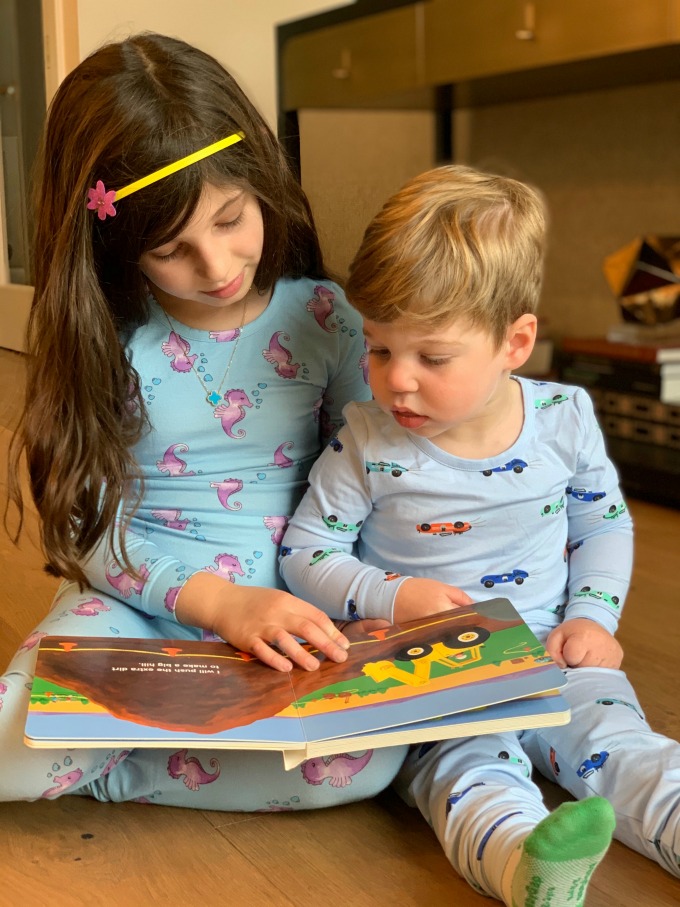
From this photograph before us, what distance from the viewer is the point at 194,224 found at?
904mm

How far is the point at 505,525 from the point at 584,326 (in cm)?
153

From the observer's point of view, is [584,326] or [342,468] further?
[584,326]

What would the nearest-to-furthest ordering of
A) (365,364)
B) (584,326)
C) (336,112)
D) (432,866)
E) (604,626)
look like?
(432,866) → (604,626) → (365,364) → (336,112) → (584,326)

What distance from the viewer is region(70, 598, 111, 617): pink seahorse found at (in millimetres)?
981

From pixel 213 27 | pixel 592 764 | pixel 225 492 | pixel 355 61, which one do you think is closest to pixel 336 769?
pixel 592 764

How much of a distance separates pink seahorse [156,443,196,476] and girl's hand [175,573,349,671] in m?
0.14

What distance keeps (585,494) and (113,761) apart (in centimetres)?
50

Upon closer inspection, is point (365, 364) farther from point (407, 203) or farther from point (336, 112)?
point (336, 112)

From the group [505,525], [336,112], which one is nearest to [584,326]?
[336,112]

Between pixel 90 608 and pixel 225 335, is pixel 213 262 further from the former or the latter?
pixel 90 608

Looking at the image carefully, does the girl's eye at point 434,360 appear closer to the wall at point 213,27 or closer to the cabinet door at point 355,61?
the wall at point 213,27

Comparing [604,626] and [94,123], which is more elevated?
[94,123]

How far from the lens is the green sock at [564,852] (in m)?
0.66

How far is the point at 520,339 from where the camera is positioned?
935mm
